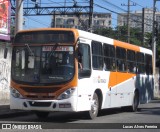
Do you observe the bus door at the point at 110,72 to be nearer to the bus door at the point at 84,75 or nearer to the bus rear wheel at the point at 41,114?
the bus door at the point at 84,75

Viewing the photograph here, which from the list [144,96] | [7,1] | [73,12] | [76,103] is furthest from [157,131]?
[73,12]

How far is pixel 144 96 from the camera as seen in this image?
938 inches

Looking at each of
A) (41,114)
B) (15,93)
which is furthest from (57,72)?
(41,114)

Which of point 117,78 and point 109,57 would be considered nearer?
point 109,57

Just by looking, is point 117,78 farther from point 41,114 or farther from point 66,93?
point 66,93

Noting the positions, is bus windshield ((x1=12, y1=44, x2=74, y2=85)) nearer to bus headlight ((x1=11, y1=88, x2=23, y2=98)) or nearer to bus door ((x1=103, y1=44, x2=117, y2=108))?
bus headlight ((x1=11, y1=88, x2=23, y2=98))

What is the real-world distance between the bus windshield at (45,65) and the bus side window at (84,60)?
298 mm

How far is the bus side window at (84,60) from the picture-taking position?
15.8 metres

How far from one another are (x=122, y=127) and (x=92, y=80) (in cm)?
366

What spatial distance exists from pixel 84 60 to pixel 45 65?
4.50 ft

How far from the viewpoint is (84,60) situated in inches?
639

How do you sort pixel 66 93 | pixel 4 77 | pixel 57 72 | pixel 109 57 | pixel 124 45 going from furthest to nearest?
pixel 4 77 → pixel 124 45 → pixel 109 57 → pixel 57 72 → pixel 66 93

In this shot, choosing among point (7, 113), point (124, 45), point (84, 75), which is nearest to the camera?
point (84, 75)

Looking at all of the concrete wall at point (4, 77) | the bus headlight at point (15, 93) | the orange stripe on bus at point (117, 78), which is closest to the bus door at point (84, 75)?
the bus headlight at point (15, 93)
